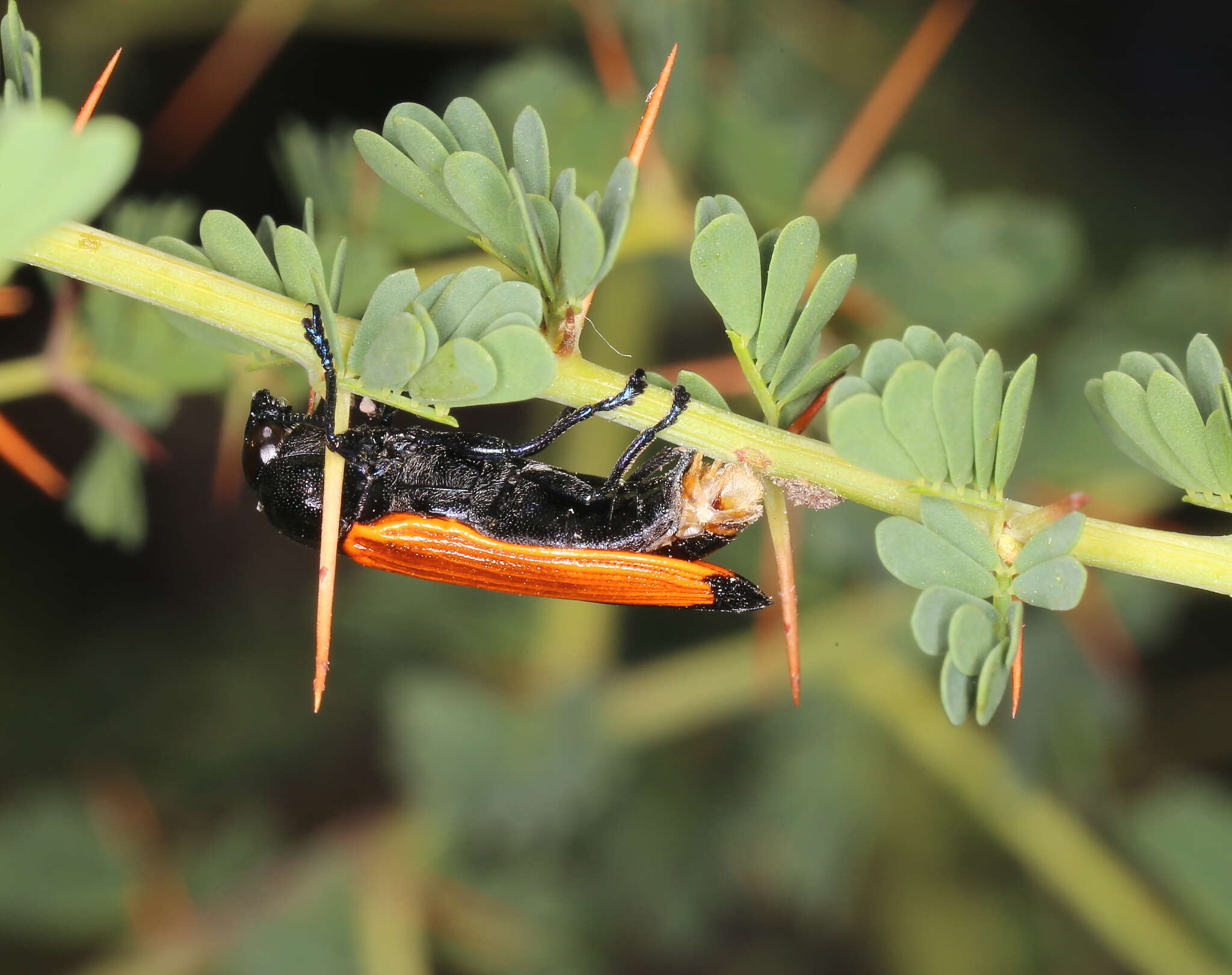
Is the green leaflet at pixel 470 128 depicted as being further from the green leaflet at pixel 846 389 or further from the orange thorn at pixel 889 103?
the orange thorn at pixel 889 103

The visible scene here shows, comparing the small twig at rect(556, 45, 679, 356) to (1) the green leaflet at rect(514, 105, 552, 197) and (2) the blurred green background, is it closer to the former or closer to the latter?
(1) the green leaflet at rect(514, 105, 552, 197)

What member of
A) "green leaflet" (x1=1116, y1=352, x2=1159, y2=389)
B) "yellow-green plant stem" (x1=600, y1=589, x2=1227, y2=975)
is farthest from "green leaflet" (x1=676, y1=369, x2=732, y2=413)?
"yellow-green plant stem" (x1=600, y1=589, x2=1227, y2=975)

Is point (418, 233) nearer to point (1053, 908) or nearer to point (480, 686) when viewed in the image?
point (480, 686)

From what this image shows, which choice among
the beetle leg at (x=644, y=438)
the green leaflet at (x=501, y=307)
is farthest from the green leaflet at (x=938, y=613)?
the green leaflet at (x=501, y=307)

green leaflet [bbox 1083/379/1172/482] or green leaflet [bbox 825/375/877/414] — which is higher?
green leaflet [bbox 1083/379/1172/482]

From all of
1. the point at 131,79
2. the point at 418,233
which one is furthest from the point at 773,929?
the point at 131,79

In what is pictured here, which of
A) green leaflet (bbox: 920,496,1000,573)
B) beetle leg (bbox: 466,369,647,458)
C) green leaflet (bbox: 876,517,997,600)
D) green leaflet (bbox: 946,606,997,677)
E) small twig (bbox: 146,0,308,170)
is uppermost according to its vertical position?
small twig (bbox: 146,0,308,170)

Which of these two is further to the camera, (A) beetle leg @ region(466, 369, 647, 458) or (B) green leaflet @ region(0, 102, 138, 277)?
(A) beetle leg @ region(466, 369, 647, 458)

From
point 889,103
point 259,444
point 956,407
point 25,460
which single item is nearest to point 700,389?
point 956,407
